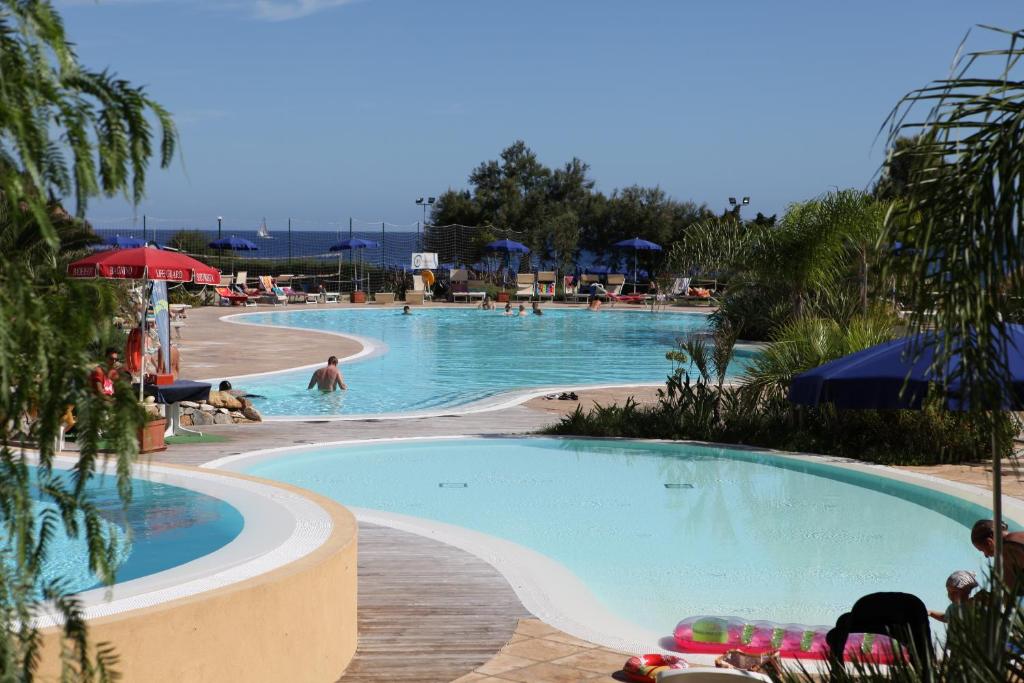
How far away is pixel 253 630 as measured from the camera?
493 cm

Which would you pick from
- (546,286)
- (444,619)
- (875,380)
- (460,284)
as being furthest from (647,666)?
(546,286)

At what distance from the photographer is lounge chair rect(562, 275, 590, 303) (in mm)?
42000

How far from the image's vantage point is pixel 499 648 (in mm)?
5852

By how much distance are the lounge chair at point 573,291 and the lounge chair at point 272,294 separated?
9847 millimetres

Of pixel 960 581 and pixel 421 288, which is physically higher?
pixel 421 288

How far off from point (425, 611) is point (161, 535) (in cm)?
177

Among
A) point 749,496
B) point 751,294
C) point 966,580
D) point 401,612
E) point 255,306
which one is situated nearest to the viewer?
point 966,580

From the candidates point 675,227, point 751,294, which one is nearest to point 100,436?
point 751,294

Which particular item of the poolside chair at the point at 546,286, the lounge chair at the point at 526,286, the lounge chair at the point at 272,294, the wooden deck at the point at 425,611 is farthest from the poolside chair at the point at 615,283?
the wooden deck at the point at 425,611

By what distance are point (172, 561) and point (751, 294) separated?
20549 mm

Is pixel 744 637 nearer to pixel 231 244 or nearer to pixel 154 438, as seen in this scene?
pixel 154 438

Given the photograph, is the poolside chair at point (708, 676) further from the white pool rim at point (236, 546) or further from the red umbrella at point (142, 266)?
the red umbrella at point (142, 266)

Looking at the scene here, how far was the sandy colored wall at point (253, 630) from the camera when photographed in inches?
174

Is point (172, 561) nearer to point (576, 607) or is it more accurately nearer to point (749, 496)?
point (576, 607)
